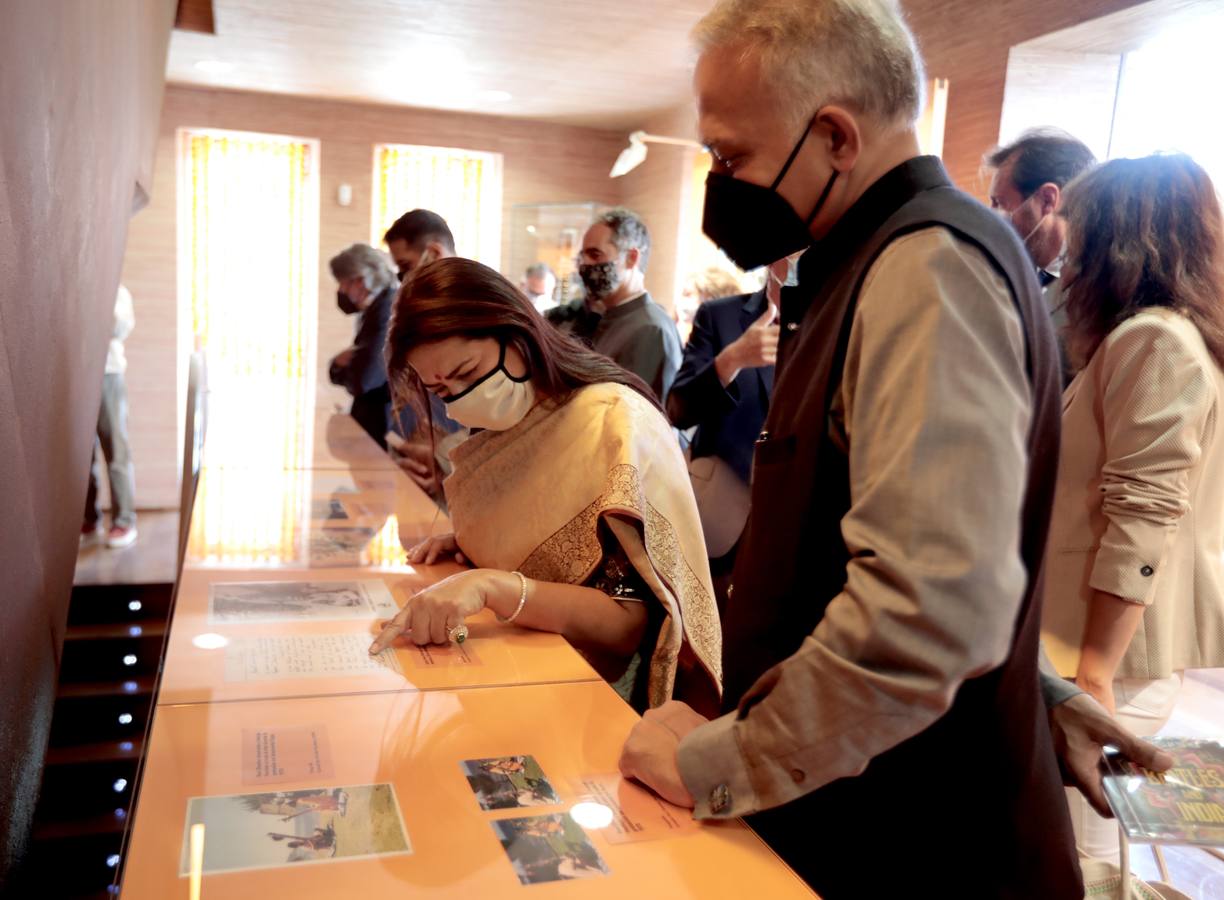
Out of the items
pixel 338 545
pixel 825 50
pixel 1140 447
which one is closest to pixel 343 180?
pixel 338 545

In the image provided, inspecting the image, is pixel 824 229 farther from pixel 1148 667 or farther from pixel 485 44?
pixel 485 44

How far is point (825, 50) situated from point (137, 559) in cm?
658

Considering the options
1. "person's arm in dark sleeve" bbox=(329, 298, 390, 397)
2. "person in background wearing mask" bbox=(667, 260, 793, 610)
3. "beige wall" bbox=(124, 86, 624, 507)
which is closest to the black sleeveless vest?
"person in background wearing mask" bbox=(667, 260, 793, 610)

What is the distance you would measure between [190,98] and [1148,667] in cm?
873

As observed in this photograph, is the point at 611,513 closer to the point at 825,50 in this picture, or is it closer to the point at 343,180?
the point at 825,50

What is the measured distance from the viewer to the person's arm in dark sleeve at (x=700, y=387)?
2.85 m

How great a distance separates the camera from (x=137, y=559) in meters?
6.54

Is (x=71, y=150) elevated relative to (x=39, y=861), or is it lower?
elevated

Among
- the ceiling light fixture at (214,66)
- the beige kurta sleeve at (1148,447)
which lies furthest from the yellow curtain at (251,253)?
the beige kurta sleeve at (1148,447)

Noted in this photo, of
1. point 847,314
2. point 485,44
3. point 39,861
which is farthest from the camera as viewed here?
point 485,44

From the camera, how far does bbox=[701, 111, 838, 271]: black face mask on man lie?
0.99m

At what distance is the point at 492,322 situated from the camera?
175 centimetres

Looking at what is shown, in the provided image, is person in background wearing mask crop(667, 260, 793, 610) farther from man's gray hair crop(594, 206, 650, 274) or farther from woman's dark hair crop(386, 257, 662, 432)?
woman's dark hair crop(386, 257, 662, 432)

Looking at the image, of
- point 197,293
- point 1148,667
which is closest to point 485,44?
point 197,293
